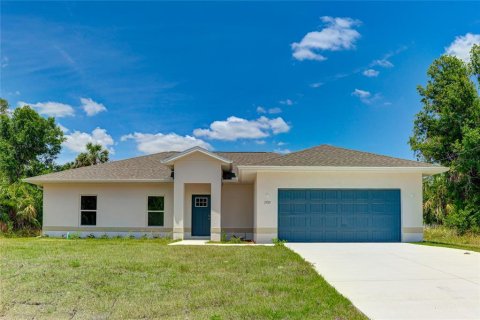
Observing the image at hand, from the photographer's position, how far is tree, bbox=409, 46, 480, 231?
23.4 meters

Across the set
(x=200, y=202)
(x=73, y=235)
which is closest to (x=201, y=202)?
(x=200, y=202)

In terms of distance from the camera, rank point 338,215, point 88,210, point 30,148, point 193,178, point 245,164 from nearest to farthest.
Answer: point 338,215, point 193,178, point 245,164, point 88,210, point 30,148

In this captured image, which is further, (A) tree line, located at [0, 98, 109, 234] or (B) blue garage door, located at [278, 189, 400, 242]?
(A) tree line, located at [0, 98, 109, 234]

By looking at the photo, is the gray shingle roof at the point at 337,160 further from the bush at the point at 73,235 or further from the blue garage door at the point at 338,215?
the bush at the point at 73,235

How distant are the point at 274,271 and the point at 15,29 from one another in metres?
12.3

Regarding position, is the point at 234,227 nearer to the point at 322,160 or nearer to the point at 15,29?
the point at 322,160

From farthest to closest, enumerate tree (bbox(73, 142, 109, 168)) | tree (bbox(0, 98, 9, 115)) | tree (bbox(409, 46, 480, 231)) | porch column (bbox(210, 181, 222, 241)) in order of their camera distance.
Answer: tree (bbox(0, 98, 9, 115)), tree (bbox(73, 142, 109, 168)), tree (bbox(409, 46, 480, 231)), porch column (bbox(210, 181, 222, 241))

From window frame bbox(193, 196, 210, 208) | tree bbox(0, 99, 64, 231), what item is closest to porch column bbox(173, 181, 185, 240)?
window frame bbox(193, 196, 210, 208)

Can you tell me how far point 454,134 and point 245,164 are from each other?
15.6m

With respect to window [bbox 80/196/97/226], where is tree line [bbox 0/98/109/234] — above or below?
above

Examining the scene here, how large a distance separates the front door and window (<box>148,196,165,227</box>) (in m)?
1.61

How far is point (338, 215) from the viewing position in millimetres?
17016

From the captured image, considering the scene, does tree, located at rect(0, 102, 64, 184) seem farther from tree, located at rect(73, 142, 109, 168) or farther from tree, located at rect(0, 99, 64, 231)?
tree, located at rect(73, 142, 109, 168)

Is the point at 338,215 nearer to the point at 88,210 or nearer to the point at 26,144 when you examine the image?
the point at 88,210
